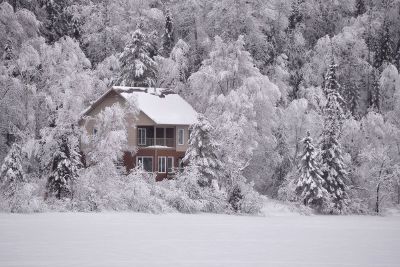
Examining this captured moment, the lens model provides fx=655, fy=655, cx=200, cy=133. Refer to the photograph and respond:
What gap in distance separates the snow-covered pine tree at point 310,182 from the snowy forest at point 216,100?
9cm

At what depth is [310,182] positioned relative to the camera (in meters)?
48.9

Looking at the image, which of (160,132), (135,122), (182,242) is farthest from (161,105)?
(182,242)

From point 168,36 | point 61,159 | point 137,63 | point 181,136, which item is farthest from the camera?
point 168,36

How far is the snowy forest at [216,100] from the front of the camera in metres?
41.9

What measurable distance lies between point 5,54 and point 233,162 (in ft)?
70.5

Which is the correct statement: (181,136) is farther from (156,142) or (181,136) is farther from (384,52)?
(384,52)

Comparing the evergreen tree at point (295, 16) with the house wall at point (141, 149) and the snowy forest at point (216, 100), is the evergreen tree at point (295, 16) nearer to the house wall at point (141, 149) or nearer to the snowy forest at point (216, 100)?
the snowy forest at point (216, 100)

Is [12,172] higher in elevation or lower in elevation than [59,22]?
lower

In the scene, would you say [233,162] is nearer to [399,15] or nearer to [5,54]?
[5,54]

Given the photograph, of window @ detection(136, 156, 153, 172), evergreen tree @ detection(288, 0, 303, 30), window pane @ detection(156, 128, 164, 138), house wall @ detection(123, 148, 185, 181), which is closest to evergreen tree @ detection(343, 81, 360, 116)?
evergreen tree @ detection(288, 0, 303, 30)

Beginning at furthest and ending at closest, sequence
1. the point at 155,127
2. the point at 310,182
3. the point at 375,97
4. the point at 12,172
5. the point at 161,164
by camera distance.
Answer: the point at 375,97, the point at 155,127, the point at 161,164, the point at 310,182, the point at 12,172

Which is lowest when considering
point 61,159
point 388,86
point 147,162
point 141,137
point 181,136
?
point 147,162

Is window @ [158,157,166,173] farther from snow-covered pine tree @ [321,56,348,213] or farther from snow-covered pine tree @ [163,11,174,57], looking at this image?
snow-covered pine tree @ [163,11,174,57]

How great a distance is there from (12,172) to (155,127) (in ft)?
61.5
